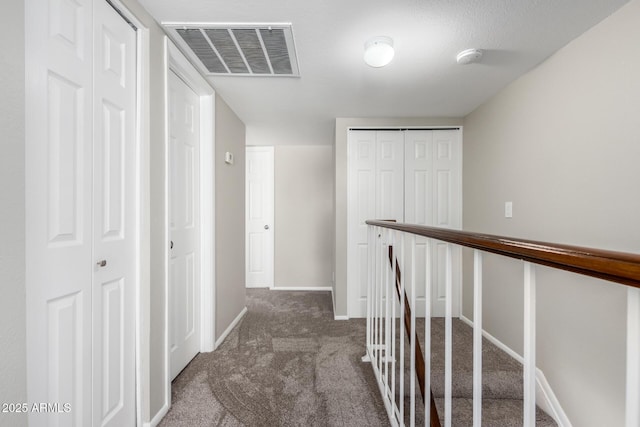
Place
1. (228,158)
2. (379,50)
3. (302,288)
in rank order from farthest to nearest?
(302,288) → (228,158) → (379,50)

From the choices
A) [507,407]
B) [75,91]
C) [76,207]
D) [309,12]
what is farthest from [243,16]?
[507,407]

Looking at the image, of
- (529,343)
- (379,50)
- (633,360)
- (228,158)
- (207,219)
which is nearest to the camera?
(633,360)

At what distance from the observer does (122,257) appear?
1258 mm

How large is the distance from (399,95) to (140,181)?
2120 mm

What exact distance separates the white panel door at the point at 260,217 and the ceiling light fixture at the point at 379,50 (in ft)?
8.82

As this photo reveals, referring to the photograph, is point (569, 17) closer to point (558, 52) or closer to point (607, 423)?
point (558, 52)

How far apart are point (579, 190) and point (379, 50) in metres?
1.49

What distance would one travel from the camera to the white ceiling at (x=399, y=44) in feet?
4.37

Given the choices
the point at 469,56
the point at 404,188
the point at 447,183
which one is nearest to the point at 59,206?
the point at 469,56

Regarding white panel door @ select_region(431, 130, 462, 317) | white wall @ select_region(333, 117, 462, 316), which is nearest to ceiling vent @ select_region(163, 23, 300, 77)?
white wall @ select_region(333, 117, 462, 316)

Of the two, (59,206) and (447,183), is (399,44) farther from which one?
(59,206)

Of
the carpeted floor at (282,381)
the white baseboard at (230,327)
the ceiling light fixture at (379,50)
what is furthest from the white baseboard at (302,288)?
the ceiling light fixture at (379,50)

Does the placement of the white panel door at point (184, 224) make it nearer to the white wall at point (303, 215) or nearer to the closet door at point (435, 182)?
the white wall at point (303, 215)

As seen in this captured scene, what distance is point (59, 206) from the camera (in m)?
0.96
